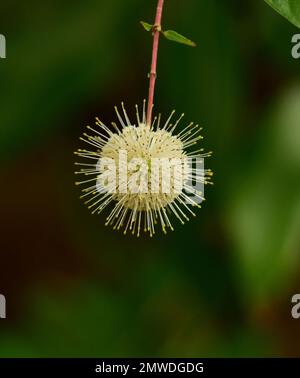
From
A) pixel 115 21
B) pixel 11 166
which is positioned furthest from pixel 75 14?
pixel 11 166

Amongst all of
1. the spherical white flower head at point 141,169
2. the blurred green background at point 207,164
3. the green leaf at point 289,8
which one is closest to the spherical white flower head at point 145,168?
the spherical white flower head at point 141,169

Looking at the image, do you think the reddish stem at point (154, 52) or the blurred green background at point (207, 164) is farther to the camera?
the blurred green background at point (207, 164)

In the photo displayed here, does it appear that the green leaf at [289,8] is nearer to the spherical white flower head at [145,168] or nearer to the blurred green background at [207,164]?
the spherical white flower head at [145,168]

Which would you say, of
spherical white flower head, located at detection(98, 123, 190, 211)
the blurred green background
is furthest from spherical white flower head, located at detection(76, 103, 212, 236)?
the blurred green background

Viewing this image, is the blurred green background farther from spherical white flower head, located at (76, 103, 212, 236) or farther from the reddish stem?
the reddish stem

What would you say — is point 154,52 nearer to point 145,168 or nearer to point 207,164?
point 145,168

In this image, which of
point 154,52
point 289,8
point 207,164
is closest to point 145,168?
point 154,52

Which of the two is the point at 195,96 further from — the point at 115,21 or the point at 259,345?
the point at 259,345
